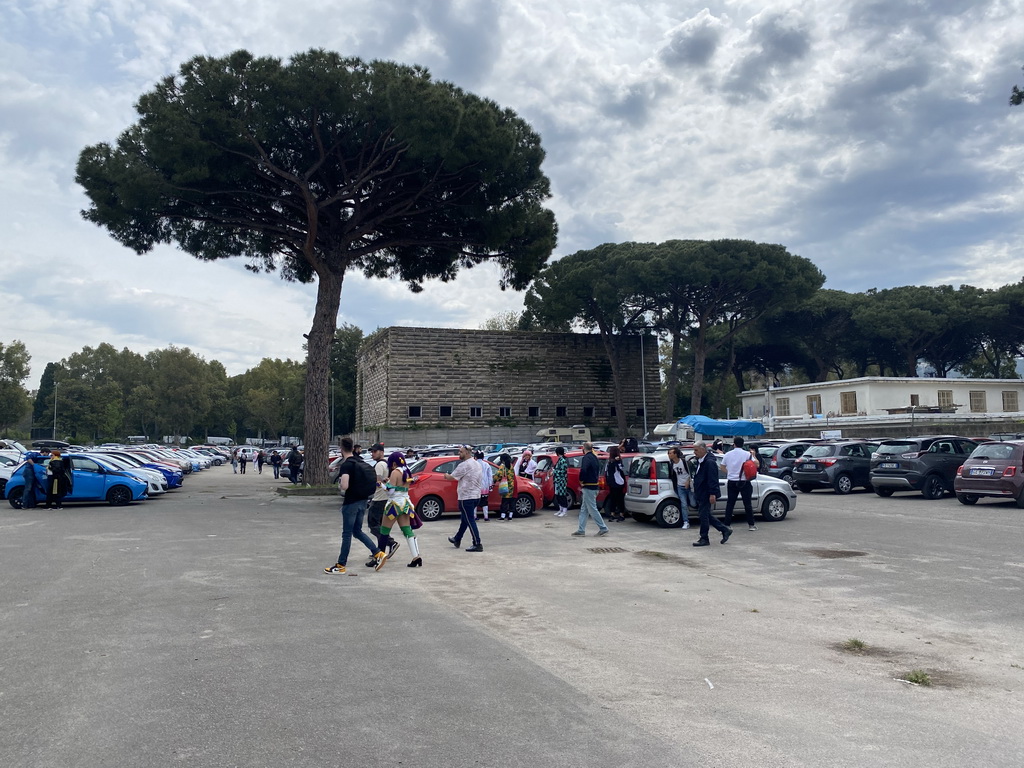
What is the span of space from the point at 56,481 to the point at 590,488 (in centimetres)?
1437

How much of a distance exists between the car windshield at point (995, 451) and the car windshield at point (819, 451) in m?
5.45

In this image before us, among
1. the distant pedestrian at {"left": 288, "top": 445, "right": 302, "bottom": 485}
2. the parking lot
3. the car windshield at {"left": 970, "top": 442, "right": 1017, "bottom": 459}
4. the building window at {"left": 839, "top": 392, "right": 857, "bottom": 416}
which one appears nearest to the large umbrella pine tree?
the distant pedestrian at {"left": 288, "top": 445, "right": 302, "bottom": 485}

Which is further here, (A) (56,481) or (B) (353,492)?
(A) (56,481)

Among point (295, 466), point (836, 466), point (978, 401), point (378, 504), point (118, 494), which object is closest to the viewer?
point (378, 504)

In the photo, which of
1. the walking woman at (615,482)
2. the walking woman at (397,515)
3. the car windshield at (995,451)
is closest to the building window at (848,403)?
the car windshield at (995,451)

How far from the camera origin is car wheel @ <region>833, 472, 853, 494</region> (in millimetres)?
23450

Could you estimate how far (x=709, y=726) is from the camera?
4840mm

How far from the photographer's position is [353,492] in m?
10.4

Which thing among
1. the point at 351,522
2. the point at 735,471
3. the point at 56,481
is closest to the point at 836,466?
the point at 735,471

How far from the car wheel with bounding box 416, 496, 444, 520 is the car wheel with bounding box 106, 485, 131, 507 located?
948 cm

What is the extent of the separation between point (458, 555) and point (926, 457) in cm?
1435

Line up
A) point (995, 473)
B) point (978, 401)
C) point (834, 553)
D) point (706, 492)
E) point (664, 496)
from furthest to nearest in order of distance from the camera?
point (978, 401), point (995, 473), point (664, 496), point (706, 492), point (834, 553)

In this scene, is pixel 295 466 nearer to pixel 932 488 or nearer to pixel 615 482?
pixel 615 482

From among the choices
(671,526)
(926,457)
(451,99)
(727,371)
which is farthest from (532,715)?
(727,371)
